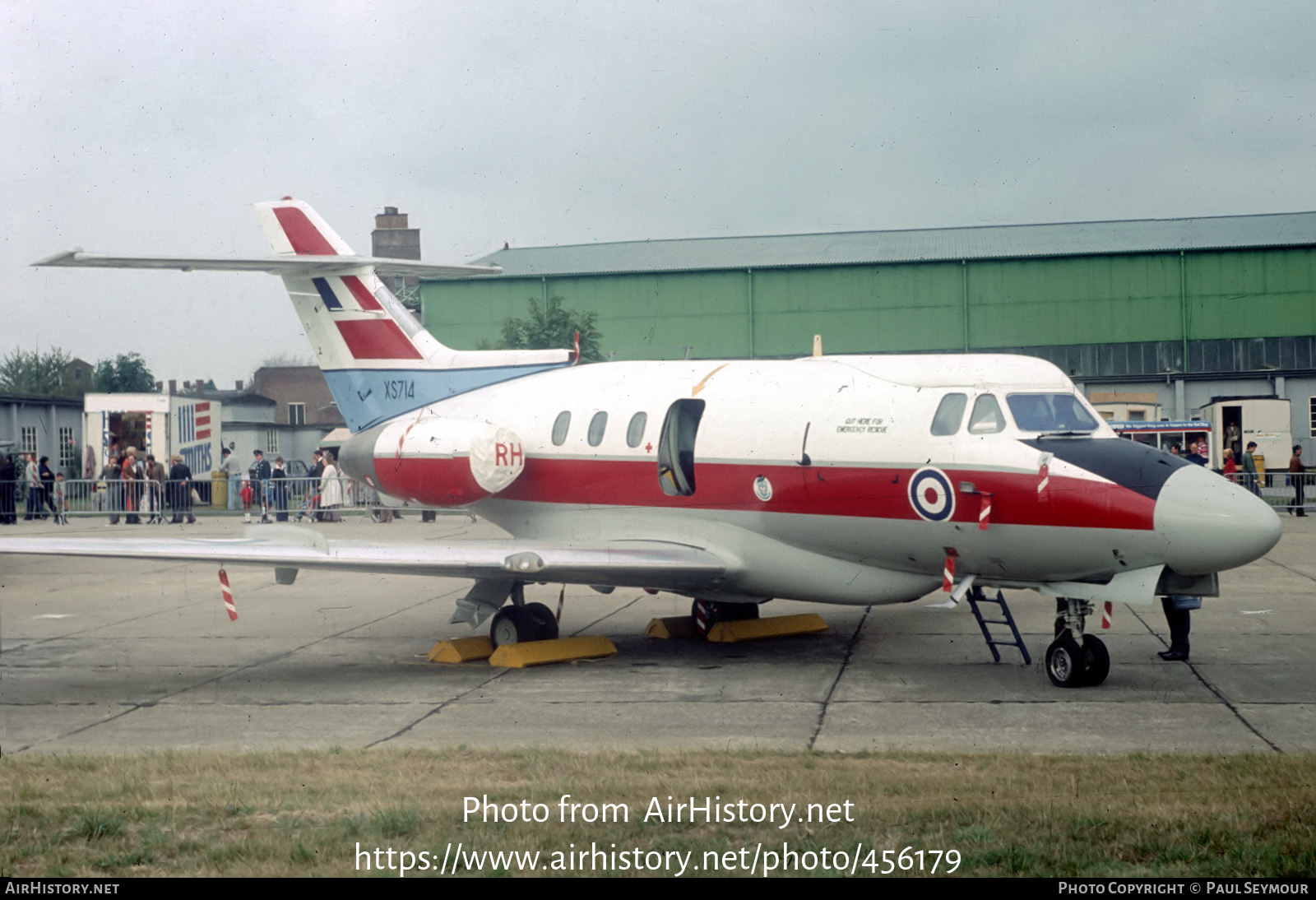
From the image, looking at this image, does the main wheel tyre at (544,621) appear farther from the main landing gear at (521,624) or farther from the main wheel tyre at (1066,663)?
the main wheel tyre at (1066,663)

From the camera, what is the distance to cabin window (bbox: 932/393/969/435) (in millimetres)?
10672

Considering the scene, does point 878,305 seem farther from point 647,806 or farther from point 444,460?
point 647,806

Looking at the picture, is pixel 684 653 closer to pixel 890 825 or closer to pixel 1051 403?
pixel 1051 403

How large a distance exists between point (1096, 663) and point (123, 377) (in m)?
39.3

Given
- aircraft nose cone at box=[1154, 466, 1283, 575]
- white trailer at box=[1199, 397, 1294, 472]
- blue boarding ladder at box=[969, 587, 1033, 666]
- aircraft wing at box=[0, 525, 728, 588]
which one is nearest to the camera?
aircraft nose cone at box=[1154, 466, 1283, 575]

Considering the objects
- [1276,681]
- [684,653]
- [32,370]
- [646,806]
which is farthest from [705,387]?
[32,370]

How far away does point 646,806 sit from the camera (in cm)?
642

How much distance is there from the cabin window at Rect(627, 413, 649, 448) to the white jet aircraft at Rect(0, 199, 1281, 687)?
0.7 inches

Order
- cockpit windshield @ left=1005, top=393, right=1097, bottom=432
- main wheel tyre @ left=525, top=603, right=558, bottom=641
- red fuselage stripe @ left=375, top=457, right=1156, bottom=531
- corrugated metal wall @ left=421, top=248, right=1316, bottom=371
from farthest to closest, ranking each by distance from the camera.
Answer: corrugated metal wall @ left=421, top=248, right=1316, bottom=371
main wheel tyre @ left=525, top=603, right=558, bottom=641
cockpit windshield @ left=1005, top=393, right=1097, bottom=432
red fuselage stripe @ left=375, top=457, right=1156, bottom=531

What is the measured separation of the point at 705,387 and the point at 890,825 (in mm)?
6989

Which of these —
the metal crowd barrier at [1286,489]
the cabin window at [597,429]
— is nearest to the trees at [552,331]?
the metal crowd barrier at [1286,489]

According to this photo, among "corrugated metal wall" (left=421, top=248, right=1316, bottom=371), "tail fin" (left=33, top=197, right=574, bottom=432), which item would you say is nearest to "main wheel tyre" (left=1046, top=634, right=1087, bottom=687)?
"tail fin" (left=33, top=197, right=574, bottom=432)

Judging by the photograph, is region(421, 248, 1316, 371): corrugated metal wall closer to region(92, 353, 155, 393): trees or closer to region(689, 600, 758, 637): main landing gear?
region(92, 353, 155, 393): trees

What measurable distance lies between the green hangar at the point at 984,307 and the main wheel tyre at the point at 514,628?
29.5 metres
